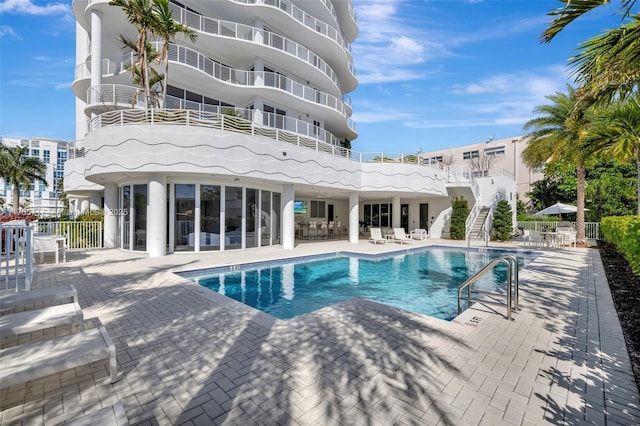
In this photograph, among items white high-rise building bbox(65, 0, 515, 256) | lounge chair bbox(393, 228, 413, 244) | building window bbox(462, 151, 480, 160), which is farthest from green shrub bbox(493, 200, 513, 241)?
building window bbox(462, 151, 480, 160)

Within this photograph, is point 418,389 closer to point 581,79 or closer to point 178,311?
point 178,311

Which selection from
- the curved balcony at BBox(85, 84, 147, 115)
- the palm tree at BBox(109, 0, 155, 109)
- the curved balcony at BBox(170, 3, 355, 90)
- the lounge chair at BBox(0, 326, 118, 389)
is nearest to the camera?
the lounge chair at BBox(0, 326, 118, 389)

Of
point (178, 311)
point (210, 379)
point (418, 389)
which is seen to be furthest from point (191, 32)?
point (418, 389)

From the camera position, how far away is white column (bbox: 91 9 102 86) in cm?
1506

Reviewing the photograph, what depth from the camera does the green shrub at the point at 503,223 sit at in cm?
1920

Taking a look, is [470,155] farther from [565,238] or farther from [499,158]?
[565,238]

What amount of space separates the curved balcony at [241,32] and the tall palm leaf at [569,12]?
633 inches

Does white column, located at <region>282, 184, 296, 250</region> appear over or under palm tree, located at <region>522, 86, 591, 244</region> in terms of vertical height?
under

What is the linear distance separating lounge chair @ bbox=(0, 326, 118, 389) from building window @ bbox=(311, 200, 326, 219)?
72.3ft

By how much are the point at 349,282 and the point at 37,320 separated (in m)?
7.38

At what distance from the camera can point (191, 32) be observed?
1326cm

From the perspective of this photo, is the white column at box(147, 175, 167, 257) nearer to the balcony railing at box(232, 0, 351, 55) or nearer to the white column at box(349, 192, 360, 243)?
the white column at box(349, 192, 360, 243)

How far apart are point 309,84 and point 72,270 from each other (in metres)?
18.2

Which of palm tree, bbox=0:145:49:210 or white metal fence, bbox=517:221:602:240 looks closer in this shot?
white metal fence, bbox=517:221:602:240
